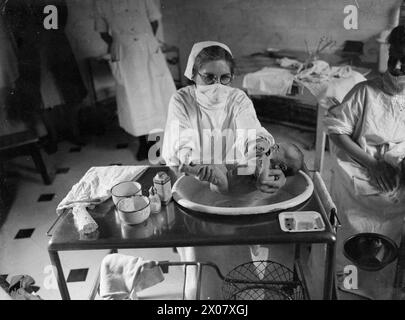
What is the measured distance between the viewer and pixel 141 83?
6.88 feet

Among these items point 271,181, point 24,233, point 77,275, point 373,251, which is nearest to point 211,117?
point 271,181

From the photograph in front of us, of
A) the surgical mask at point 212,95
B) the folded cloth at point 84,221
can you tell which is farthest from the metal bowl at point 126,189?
the surgical mask at point 212,95

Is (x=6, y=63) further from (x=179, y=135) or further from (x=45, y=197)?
(x=179, y=135)

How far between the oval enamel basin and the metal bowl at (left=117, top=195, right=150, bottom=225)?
14cm

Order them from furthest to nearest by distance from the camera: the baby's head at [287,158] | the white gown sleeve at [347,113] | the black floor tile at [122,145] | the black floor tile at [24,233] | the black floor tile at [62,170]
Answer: the black floor tile at [24,233] < the black floor tile at [62,170] < the black floor tile at [122,145] < the white gown sleeve at [347,113] < the baby's head at [287,158]

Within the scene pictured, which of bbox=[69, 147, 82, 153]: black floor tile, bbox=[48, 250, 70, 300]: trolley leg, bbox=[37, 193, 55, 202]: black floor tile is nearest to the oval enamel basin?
bbox=[48, 250, 70, 300]: trolley leg

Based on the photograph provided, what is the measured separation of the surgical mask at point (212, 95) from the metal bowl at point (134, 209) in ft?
1.71

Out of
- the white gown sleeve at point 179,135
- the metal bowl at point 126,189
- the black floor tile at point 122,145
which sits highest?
the white gown sleeve at point 179,135

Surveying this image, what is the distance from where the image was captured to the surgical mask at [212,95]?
186 centimetres

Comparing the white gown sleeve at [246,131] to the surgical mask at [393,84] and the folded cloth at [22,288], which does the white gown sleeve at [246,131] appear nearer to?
the surgical mask at [393,84]

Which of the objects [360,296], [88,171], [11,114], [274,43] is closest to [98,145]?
[88,171]

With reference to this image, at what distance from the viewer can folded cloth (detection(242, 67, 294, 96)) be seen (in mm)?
1910

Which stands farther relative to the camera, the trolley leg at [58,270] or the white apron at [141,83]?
the white apron at [141,83]

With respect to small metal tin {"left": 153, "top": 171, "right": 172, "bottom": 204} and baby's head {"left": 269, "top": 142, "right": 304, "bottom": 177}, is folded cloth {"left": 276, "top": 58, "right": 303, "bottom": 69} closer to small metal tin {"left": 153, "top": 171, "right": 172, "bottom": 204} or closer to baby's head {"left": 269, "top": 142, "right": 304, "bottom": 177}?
baby's head {"left": 269, "top": 142, "right": 304, "bottom": 177}
